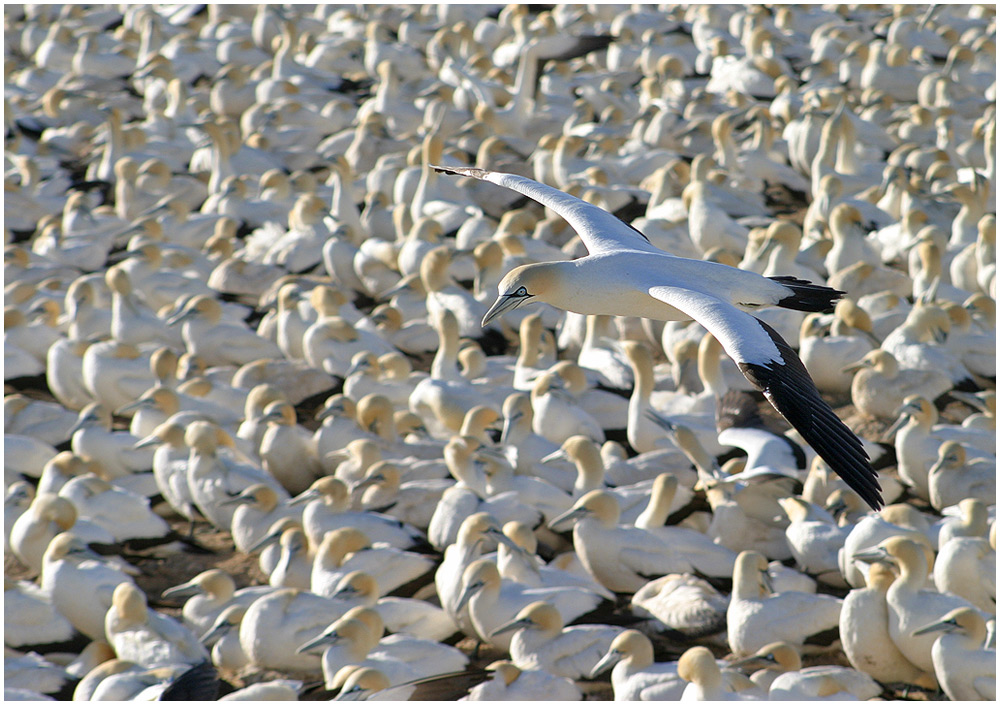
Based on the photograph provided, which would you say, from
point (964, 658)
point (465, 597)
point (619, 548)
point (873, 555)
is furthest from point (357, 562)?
point (964, 658)

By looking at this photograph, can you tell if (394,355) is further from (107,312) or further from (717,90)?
(717,90)

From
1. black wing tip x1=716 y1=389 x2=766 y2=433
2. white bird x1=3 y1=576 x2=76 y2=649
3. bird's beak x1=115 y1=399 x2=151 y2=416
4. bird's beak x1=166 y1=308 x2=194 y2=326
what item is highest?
black wing tip x1=716 y1=389 x2=766 y2=433

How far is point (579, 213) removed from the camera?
259 inches

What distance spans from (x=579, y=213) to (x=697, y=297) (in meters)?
1.65

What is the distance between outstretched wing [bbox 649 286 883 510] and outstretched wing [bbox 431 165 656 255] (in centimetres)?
116

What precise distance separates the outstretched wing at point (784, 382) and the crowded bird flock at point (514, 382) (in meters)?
0.02

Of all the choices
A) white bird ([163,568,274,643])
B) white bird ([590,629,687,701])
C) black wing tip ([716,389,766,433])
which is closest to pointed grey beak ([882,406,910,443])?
black wing tip ([716,389,766,433])

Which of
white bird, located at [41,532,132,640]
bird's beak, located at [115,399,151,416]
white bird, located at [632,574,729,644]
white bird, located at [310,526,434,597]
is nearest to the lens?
white bird, located at [632,574,729,644]

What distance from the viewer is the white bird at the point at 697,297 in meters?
4.51

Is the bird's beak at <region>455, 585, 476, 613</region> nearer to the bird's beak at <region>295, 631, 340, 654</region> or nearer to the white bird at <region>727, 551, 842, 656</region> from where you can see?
the bird's beak at <region>295, 631, 340, 654</region>

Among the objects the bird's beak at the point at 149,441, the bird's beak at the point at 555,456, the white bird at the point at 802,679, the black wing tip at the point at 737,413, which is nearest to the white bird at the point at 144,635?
the bird's beak at the point at 149,441

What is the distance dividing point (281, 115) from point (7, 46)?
727 cm

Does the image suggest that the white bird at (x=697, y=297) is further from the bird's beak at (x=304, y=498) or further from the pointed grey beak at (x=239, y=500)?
the pointed grey beak at (x=239, y=500)

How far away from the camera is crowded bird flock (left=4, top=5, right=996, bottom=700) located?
7094 mm
